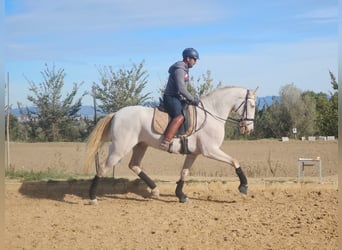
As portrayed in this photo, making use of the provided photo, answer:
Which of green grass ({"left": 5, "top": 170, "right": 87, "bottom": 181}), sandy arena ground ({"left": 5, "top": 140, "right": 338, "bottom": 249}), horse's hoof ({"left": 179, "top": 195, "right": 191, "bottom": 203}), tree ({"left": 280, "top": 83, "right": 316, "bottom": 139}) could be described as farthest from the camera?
tree ({"left": 280, "top": 83, "right": 316, "bottom": 139})

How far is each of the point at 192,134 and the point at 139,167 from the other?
1.33 metres

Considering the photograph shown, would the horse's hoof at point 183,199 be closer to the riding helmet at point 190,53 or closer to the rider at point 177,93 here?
the rider at point 177,93

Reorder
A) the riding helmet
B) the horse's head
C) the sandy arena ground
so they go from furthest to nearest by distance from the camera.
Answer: the horse's head → the riding helmet → the sandy arena ground

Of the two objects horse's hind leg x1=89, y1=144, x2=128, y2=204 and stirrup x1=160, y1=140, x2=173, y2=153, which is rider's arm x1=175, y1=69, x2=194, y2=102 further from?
horse's hind leg x1=89, y1=144, x2=128, y2=204

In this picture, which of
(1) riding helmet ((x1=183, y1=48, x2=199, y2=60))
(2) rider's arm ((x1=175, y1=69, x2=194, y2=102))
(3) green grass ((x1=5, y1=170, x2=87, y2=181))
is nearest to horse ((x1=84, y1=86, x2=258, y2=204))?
(2) rider's arm ((x1=175, y1=69, x2=194, y2=102))

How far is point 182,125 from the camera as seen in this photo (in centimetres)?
987

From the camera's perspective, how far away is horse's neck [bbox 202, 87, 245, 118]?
10266 millimetres

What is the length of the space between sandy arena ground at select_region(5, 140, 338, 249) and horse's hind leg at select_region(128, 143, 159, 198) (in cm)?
22

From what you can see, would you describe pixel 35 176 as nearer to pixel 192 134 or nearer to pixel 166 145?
pixel 166 145

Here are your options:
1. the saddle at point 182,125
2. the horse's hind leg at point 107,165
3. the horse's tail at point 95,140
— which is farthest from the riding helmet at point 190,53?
the horse's hind leg at point 107,165

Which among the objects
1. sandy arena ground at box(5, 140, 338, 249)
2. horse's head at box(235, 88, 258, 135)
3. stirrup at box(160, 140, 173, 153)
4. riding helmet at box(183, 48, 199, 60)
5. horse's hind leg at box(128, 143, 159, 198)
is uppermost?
riding helmet at box(183, 48, 199, 60)

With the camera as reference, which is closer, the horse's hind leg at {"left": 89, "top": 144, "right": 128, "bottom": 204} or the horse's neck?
the horse's hind leg at {"left": 89, "top": 144, "right": 128, "bottom": 204}

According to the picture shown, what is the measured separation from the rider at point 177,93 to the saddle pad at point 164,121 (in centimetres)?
10

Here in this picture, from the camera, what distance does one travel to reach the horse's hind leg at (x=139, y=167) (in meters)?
10.5
